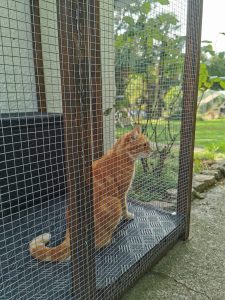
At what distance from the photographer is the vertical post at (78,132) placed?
0.85 meters

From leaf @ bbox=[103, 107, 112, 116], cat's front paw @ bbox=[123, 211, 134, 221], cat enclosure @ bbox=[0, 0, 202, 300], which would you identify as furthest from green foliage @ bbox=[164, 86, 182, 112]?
cat's front paw @ bbox=[123, 211, 134, 221]

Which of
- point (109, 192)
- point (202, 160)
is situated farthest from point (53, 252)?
point (202, 160)

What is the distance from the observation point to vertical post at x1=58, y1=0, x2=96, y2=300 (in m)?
0.85

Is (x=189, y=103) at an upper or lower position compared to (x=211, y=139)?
upper

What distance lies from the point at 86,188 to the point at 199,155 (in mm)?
3100

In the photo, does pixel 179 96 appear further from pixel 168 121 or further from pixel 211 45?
pixel 211 45

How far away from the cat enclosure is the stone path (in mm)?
73

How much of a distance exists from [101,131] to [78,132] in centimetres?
54

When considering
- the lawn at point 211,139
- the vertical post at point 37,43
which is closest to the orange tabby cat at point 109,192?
the vertical post at point 37,43

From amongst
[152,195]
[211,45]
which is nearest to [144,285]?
[152,195]

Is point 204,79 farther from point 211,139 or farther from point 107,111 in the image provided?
point 211,139

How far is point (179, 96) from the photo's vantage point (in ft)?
5.87

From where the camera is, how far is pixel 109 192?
1440 mm

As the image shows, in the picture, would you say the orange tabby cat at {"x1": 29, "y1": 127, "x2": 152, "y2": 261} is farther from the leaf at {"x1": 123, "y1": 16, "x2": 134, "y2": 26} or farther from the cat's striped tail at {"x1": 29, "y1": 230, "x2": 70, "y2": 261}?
the leaf at {"x1": 123, "y1": 16, "x2": 134, "y2": 26}
